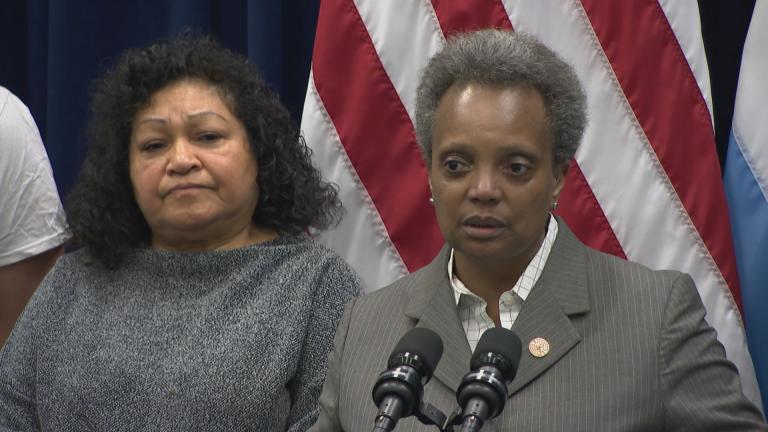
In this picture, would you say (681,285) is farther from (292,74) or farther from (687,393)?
(292,74)

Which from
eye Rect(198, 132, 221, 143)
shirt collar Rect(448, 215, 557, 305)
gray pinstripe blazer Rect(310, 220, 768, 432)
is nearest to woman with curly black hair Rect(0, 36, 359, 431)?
eye Rect(198, 132, 221, 143)

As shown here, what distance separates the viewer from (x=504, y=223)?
1967 millimetres

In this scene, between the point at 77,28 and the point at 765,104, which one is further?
the point at 77,28

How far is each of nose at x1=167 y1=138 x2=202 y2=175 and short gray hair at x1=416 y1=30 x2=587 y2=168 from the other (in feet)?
1.90

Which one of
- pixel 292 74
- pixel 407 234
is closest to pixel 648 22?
pixel 407 234

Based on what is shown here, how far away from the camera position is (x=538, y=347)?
6.34 feet

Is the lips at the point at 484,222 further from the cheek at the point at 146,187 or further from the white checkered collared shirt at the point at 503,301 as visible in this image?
the cheek at the point at 146,187

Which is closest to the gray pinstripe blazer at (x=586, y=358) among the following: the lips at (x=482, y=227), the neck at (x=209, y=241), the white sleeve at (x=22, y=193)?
the lips at (x=482, y=227)

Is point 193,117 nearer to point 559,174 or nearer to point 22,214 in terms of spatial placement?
point 22,214

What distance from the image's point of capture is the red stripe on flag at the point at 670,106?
2576 mm

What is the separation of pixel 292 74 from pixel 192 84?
23.6 inches

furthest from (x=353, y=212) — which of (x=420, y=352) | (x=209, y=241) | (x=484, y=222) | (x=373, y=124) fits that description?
(x=420, y=352)

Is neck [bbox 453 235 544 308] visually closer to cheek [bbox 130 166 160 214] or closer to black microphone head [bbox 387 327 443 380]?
black microphone head [bbox 387 327 443 380]

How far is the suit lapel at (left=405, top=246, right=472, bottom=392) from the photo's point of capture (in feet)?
6.47
